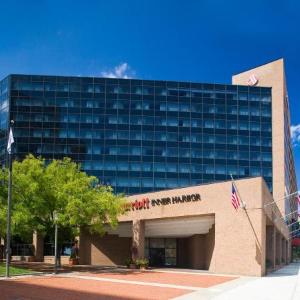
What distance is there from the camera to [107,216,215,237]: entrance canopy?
4138 cm

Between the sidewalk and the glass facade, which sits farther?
the glass facade

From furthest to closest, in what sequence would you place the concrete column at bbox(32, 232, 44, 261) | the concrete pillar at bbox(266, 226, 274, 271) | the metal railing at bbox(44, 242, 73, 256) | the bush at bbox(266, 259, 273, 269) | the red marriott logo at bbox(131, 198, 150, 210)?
the metal railing at bbox(44, 242, 73, 256) → the concrete column at bbox(32, 232, 44, 261) → the concrete pillar at bbox(266, 226, 274, 271) → the bush at bbox(266, 259, 273, 269) → the red marriott logo at bbox(131, 198, 150, 210)

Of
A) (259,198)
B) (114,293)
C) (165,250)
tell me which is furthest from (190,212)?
(114,293)

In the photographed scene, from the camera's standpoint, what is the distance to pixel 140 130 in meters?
104

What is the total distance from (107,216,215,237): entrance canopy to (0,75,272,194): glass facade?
169ft

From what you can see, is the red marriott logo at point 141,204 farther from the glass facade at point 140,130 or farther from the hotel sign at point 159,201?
the glass facade at point 140,130

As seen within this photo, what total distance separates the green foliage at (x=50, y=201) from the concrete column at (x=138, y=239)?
14.8 feet

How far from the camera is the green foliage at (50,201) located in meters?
37.4

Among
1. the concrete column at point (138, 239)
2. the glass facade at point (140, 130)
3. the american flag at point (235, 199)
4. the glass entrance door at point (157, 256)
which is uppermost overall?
the glass facade at point (140, 130)

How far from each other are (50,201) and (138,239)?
9228 mm

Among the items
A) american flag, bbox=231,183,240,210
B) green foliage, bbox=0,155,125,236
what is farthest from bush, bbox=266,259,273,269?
green foliage, bbox=0,155,125,236

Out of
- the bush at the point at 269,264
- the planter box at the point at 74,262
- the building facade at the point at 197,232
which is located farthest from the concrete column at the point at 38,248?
the bush at the point at 269,264

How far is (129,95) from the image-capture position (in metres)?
105

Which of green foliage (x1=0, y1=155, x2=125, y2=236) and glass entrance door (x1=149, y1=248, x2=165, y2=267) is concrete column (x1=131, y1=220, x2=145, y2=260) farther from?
glass entrance door (x1=149, y1=248, x2=165, y2=267)
